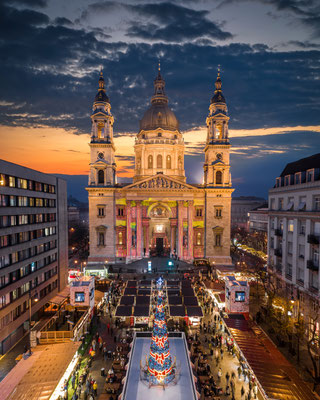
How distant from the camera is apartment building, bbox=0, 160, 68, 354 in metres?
26.2

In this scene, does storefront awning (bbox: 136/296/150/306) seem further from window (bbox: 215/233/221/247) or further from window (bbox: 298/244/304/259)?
window (bbox: 215/233/221/247)

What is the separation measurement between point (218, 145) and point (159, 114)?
732 inches

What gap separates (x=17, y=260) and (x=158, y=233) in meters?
36.6

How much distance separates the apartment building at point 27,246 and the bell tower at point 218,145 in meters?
32.6

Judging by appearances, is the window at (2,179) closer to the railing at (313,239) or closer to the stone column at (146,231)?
the railing at (313,239)

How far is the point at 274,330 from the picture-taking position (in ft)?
91.9

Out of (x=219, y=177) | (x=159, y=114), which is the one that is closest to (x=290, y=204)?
(x=219, y=177)

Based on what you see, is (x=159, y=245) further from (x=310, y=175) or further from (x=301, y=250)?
(x=310, y=175)

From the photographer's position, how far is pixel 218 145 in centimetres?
5791

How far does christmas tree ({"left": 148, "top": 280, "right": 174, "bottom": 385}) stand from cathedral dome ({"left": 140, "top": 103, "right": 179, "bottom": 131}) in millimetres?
54609

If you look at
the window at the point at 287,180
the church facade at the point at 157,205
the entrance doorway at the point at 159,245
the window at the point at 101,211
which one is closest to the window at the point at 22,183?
the church facade at the point at 157,205

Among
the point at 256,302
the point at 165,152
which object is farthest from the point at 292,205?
the point at 165,152

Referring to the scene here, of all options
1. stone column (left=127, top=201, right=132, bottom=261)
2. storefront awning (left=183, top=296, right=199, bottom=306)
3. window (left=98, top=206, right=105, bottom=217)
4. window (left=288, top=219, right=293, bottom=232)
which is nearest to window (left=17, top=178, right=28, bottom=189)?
storefront awning (left=183, top=296, right=199, bottom=306)

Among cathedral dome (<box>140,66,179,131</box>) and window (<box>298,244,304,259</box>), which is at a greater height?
cathedral dome (<box>140,66,179,131</box>)
